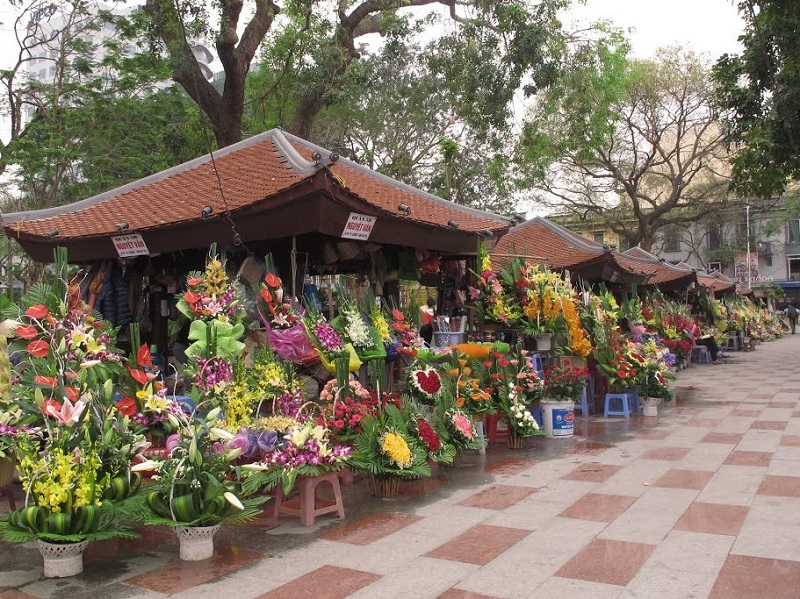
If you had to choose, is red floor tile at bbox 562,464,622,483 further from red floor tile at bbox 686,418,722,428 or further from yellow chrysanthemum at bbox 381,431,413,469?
red floor tile at bbox 686,418,722,428

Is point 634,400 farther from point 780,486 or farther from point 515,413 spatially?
point 780,486

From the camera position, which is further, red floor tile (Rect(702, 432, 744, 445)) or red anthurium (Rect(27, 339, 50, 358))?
red floor tile (Rect(702, 432, 744, 445))

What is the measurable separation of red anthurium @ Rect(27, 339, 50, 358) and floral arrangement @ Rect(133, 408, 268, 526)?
1006mm

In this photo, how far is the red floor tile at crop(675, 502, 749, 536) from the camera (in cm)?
423

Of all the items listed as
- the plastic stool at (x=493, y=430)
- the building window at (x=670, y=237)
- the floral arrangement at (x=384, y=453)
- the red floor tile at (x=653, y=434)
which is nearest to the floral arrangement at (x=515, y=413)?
the plastic stool at (x=493, y=430)

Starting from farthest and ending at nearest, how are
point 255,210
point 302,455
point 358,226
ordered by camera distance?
point 358,226 → point 255,210 → point 302,455

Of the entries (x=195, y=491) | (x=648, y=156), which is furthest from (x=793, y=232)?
(x=195, y=491)

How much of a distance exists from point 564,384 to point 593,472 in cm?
173

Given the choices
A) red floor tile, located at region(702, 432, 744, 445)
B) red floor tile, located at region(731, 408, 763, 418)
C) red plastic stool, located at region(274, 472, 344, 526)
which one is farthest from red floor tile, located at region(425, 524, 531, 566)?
red floor tile, located at region(731, 408, 763, 418)

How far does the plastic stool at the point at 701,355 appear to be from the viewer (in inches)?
724

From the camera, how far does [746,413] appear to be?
9.18 metres

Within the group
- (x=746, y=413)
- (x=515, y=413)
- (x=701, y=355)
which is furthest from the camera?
(x=701, y=355)

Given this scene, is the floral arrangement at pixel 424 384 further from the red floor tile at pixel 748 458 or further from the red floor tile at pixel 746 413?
the red floor tile at pixel 746 413

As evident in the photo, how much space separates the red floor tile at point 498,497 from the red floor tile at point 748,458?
2.12 m
